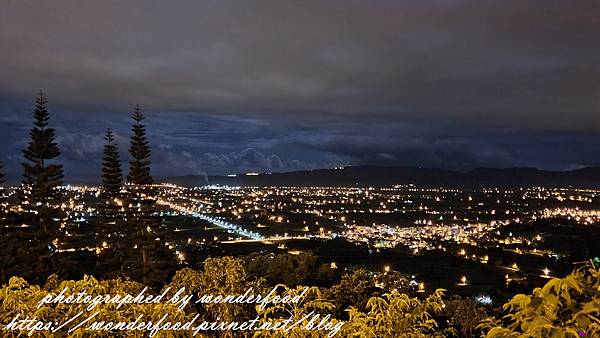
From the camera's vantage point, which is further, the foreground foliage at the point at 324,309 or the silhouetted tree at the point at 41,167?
the silhouetted tree at the point at 41,167

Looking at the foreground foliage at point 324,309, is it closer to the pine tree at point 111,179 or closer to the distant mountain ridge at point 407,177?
the pine tree at point 111,179

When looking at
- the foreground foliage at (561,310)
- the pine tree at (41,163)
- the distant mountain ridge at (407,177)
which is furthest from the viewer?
the distant mountain ridge at (407,177)

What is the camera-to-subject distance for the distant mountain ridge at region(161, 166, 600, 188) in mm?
130000

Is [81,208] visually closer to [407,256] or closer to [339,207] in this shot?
[407,256]

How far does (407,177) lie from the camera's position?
142500 millimetres

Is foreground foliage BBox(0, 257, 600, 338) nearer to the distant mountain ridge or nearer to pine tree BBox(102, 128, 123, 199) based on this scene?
pine tree BBox(102, 128, 123, 199)

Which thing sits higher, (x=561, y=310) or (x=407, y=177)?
(x=561, y=310)

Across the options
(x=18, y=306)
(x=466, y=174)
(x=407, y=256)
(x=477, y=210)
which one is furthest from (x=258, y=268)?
(x=466, y=174)

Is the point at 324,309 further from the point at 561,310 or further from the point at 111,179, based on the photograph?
the point at 111,179

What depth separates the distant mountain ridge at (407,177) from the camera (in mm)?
130000

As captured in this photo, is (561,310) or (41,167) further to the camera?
(41,167)

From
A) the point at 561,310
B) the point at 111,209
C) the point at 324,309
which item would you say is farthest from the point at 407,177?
the point at 561,310

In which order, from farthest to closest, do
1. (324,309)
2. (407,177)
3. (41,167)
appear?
(407,177)
(41,167)
(324,309)

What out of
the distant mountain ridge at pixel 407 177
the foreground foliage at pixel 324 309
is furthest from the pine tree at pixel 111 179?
the distant mountain ridge at pixel 407 177
